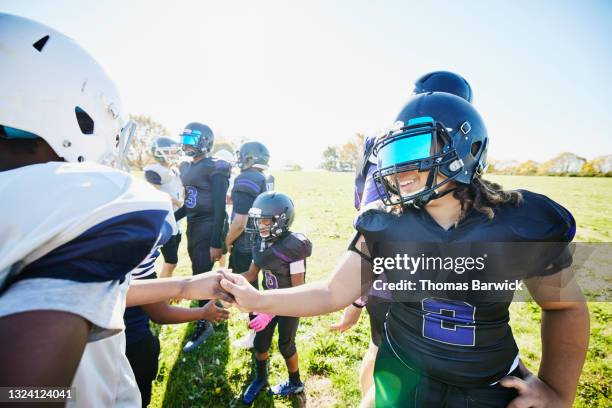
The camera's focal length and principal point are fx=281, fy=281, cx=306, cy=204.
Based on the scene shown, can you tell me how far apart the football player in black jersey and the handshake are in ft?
0.04

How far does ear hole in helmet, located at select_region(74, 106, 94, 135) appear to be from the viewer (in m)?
1.34

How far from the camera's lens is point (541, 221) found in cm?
155

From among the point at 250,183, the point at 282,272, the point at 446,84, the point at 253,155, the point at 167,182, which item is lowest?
the point at 282,272

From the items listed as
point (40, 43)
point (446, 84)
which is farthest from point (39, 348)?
point (446, 84)

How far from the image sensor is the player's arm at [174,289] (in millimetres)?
1720

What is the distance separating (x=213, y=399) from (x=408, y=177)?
143 inches

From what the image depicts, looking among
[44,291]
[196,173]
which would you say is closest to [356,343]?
[196,173]

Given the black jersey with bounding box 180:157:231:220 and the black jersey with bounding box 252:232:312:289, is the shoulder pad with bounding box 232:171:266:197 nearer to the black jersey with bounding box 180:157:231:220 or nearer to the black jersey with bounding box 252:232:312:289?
the black jersey with bounding box 180:157:231:220

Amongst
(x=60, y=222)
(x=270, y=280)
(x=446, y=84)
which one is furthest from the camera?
(x=270, y=280)

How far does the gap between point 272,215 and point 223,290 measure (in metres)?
1.94

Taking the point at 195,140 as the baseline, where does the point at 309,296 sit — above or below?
below

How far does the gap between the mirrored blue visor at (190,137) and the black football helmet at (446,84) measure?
4.38m

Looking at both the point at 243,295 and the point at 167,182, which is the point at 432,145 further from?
the point at 167,182

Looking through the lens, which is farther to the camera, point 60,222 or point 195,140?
point 195,140
